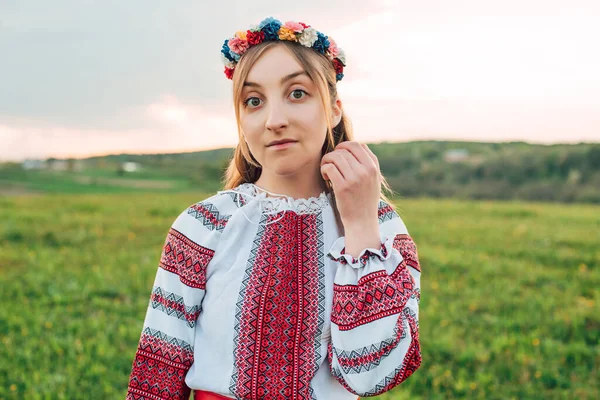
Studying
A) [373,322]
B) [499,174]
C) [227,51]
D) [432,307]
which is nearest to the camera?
[373,322]

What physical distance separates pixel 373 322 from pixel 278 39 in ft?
3.21

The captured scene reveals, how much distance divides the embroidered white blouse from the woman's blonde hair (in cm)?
19

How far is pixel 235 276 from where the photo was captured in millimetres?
1893

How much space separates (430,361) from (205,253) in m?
3.35

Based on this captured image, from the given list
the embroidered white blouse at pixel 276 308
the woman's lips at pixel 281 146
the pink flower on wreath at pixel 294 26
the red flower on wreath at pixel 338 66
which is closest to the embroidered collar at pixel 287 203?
the embroidered white blouse at pixel 276 308

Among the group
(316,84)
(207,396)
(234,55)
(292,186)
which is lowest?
(207,396)

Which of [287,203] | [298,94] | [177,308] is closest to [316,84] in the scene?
[298,94]

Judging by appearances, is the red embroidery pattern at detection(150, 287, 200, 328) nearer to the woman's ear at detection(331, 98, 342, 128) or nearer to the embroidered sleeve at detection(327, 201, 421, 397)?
the embroidered sleeve at detection(327, 201, 421, 397)

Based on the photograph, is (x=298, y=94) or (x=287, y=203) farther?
(x=287, y=203)

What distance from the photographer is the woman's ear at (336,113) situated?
2096 millimetres

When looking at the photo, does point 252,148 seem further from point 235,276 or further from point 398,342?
point 398,342

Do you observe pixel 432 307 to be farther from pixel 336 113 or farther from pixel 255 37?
pixel 255 37

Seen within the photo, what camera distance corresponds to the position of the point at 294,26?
6.33 feet

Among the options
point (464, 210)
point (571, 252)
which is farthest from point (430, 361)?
point (464, 210)
